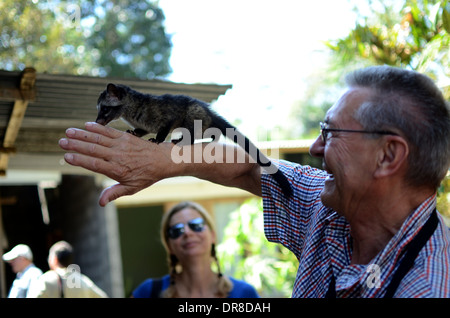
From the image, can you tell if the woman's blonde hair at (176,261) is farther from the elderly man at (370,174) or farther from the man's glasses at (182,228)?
the elderly man at (370,174)

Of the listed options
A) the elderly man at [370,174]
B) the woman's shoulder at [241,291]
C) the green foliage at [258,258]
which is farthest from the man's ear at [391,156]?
the green foliage at [258,258]

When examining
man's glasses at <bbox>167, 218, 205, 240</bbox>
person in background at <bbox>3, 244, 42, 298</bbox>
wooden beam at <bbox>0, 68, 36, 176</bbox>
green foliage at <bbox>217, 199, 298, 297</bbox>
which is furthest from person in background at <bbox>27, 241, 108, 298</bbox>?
green foliage at <bbox>217, 199, 298, 297</bbox>

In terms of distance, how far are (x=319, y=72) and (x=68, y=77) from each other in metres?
37.1

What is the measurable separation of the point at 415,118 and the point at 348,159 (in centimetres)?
26

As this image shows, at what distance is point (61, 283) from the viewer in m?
5.81

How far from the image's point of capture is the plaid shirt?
161 centimetres

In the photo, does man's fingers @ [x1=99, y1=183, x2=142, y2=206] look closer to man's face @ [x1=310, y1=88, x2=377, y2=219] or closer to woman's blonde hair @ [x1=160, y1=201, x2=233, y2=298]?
man's face @ [x1=310, y1=88, x2=377, y2=219]

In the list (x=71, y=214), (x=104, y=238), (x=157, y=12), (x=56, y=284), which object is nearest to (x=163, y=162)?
(x=56, y=284)

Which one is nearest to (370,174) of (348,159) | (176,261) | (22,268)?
(348,159)

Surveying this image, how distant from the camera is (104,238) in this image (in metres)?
9.67

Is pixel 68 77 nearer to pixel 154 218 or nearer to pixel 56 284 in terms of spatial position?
pixel 56 284

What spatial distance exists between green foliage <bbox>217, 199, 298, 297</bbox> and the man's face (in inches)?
236

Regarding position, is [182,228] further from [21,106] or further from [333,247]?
[333,247]

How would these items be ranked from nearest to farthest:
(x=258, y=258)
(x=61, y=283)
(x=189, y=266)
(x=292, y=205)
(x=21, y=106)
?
(x=292, y=205) < (x=189, y=266) < (x=21, y=106) < (x=61, y=283) < (x=258, y=258)
